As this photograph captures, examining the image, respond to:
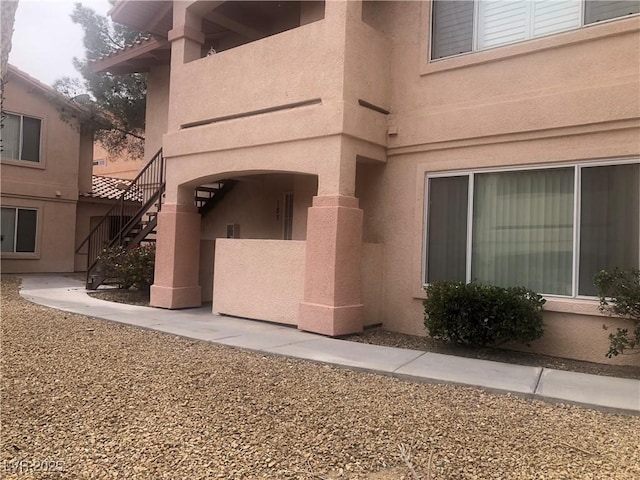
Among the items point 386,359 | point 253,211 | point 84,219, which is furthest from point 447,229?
point 84,219

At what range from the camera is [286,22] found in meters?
11.4

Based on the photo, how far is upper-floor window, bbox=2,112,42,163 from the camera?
17.3 meters

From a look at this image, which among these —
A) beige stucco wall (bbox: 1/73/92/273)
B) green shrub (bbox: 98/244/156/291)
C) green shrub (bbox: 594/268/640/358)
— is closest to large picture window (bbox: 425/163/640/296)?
green shrub (bbox: 594/268/640/358)

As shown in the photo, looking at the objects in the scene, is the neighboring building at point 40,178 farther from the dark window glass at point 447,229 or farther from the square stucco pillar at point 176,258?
the dark window glass at point 447,229

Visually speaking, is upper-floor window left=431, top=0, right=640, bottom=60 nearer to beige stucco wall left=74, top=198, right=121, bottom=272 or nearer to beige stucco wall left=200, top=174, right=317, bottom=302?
beige stucco wall left=200, top=174, right=317, bottom=302

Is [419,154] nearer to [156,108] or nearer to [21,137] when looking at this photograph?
[156,108]

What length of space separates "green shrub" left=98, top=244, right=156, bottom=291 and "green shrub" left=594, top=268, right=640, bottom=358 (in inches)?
361

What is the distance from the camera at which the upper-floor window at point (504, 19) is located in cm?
709

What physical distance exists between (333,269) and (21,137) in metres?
14.7

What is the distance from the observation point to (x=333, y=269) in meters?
7.90

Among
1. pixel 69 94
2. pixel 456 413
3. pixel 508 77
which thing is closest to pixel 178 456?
pixel 456 413

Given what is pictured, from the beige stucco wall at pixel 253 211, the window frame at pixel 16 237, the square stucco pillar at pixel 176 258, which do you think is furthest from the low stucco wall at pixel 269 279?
the window frame at pixel 16 237

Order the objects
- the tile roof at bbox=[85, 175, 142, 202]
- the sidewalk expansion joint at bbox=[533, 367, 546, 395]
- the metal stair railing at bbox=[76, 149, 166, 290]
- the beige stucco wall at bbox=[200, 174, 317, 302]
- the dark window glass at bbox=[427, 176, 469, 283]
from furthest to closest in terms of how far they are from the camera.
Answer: the tile roof at bbox=[85, 175, 142, 202] → the metal stair railing at bbox=[76, 149, 166, 290] → the beige stucco wall at bbox=[200, 174, 317, 302] → the dark window glass at bbox=[427, 176, 469, 283] → the sidewalk expansion joint at bbox=[533, 367, 546, 395]

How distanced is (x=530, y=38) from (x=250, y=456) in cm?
683
